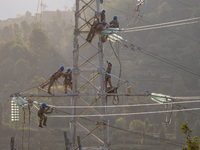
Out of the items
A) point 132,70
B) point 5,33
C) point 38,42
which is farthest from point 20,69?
point 132,70

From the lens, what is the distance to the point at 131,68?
479 ft

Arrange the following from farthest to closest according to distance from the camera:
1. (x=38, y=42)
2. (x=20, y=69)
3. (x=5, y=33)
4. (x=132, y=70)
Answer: (x=5, y=33), (x=132, y=70), (x=38, y=42), (x=20, y=69)

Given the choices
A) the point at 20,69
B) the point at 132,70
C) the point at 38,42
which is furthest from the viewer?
the point at 132,70

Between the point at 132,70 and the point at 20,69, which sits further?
the point at 132,70

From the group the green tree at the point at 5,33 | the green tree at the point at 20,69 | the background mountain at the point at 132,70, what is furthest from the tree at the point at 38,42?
the green tree at the point at 5,33

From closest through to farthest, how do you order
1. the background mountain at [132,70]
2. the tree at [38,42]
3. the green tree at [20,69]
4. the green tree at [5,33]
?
1. the background mountain at [132,70]
2. the green tree at [20,69]
3. the tree at [38,42]
4. the green tree at [5,33]

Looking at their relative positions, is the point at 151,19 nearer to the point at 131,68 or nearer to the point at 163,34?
the point at 163,34

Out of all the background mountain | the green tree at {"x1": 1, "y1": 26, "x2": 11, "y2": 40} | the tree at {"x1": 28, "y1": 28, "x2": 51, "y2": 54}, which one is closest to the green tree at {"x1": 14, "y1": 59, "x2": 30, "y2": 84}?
the background mountain

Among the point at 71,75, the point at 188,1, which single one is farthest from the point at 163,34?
the point at 71,75

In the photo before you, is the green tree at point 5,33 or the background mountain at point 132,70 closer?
the background mountain at point 132,70

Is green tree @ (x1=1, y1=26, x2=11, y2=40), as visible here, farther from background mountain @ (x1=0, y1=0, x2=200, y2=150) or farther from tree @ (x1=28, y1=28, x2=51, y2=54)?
tree @ (x1=28, y1=28, x2=51, y2=54)

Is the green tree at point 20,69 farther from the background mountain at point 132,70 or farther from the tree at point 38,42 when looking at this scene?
the tree at point 38,42

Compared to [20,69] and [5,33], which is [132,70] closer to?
[20,69]

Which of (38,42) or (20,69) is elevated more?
(38,42)
